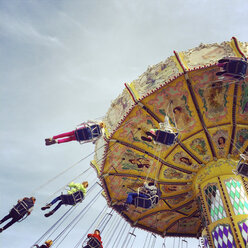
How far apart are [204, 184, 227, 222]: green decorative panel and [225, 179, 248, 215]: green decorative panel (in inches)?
14.8

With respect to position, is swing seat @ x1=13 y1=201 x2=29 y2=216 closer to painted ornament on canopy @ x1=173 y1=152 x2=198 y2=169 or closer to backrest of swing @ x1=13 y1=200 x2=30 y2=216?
backrest of swing @ x1=13 y1=200 x2=30 y2=216

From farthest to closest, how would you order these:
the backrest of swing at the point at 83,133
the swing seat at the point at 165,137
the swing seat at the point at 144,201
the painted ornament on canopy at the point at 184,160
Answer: the painted ornament on canopy at the point at 184,160, the swing seat at the point at 144,201, the backrest of swing at the point at 83,133, the swing seat at the point at 165,137

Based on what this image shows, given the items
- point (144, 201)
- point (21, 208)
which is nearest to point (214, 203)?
point (144, 201)

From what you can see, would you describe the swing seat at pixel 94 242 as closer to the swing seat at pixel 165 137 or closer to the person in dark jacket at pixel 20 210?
the person in dark jacket at pixel 20 210

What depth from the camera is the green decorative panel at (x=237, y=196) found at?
317 inches

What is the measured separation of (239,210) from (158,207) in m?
4.25

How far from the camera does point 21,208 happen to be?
6707mm

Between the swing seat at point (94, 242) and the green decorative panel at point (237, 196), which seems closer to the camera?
the green decorative panel at point (237, 196)

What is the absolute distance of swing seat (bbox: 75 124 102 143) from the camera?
752 centimetres

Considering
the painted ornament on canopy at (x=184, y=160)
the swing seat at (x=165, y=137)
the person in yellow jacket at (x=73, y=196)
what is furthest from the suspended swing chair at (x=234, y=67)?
the person in yellow jacket at (x=73, y=196)

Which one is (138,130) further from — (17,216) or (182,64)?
(17,216)

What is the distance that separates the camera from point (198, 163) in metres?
9.95

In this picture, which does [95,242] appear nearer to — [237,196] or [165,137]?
[165,137]

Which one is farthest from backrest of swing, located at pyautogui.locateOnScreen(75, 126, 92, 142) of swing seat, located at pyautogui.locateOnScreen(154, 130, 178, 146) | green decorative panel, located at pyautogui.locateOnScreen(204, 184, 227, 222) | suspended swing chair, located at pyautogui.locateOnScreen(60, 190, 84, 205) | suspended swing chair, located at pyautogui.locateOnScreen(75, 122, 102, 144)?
green decorative panel, located at pyautogui.locateOnScreen(204, 184, 227, 222)
